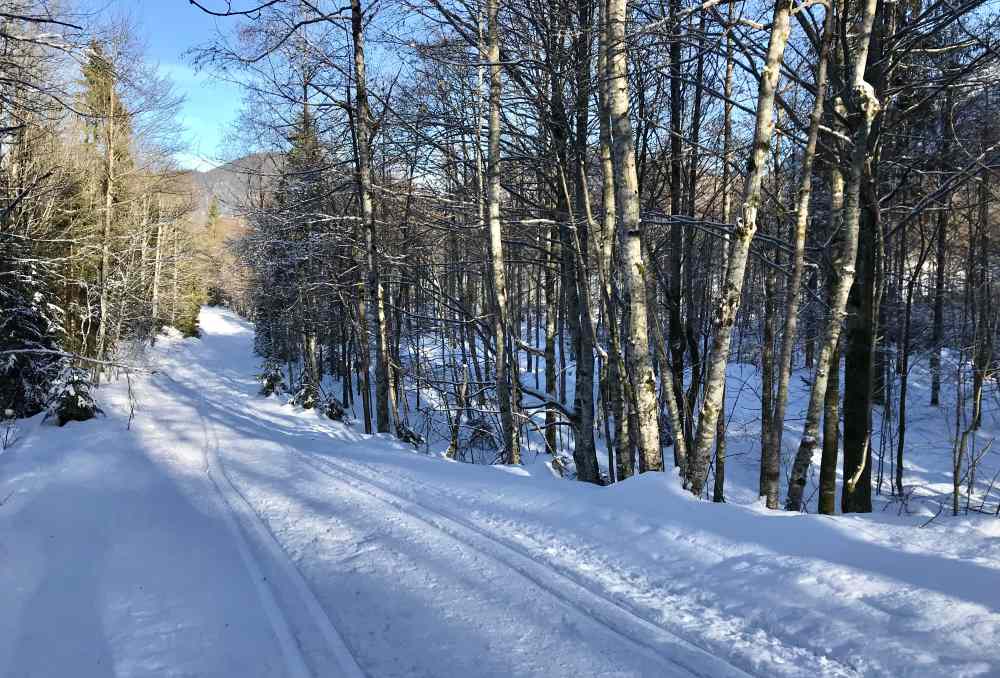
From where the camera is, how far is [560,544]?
4.61 m

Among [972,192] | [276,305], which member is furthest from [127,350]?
[972,192]

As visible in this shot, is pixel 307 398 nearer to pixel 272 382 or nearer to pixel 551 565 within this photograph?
pixel 272 382

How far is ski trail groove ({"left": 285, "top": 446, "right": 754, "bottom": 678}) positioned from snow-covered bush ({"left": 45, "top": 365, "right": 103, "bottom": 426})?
7.58 meters

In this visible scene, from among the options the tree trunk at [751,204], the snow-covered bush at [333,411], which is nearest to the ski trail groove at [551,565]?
the tree trunk at [751,204]

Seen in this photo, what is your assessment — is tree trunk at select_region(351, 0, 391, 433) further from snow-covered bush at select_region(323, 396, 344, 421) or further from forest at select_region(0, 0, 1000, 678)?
snow-covered bush at select_region(323, 396, 344, 421)

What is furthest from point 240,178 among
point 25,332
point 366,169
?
point 366,169

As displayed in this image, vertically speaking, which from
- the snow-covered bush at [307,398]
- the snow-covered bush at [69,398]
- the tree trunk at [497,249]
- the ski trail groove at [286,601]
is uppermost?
the tree trunk at [497,249]

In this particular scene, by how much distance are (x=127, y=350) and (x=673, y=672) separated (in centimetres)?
2426

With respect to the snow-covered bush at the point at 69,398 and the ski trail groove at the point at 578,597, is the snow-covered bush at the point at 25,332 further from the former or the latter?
the ski trail groove at the point at 578,597

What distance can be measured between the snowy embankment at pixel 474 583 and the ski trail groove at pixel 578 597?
2cm

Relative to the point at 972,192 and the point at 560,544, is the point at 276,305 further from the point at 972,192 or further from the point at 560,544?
the point at 972,192

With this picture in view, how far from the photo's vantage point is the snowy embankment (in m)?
3.01

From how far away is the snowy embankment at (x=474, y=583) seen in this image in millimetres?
3014

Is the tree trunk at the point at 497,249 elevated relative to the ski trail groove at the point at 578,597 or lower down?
elevated
